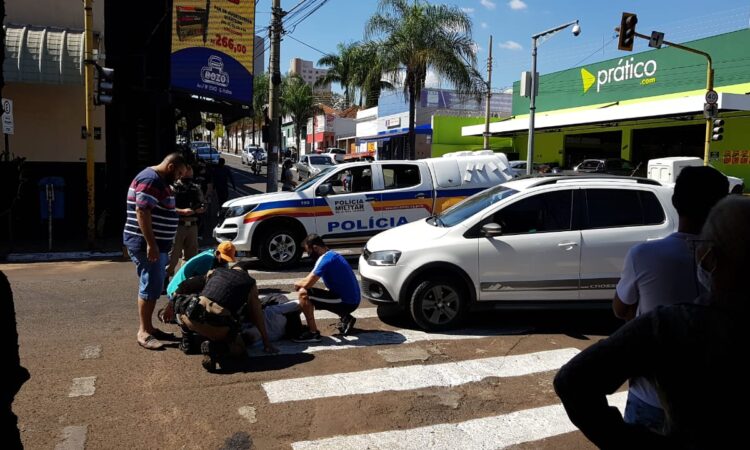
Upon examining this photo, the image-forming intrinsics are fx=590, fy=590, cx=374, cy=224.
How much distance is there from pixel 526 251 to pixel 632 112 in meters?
24.4

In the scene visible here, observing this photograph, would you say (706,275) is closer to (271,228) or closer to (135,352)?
(135,352)

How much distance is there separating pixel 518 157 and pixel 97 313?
122 feet

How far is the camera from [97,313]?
285 inches

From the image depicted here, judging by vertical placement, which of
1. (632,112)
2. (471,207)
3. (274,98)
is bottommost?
(471,207)

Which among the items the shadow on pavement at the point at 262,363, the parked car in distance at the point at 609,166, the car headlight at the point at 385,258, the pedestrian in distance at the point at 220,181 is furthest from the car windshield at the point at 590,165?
the shadow on pavement at the point at 262,363

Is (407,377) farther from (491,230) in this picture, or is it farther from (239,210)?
(239,210)

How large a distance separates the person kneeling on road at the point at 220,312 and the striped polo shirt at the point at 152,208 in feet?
2.52

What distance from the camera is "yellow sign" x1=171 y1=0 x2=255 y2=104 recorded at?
51.3 feet

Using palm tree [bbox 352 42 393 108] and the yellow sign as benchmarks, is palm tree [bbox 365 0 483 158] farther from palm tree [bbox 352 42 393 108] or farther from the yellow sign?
the yellow sign

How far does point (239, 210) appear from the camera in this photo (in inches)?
400

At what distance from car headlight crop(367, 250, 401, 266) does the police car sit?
377cm

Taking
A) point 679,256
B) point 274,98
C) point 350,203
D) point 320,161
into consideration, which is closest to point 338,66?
point 320,161

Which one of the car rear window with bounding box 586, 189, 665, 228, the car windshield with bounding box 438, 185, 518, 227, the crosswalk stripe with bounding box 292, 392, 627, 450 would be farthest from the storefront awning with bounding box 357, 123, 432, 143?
the crosswalk stripe with bounding box 292, 392, 627, 450

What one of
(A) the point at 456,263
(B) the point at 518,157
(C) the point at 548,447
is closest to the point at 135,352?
(A) the point at 456,263
